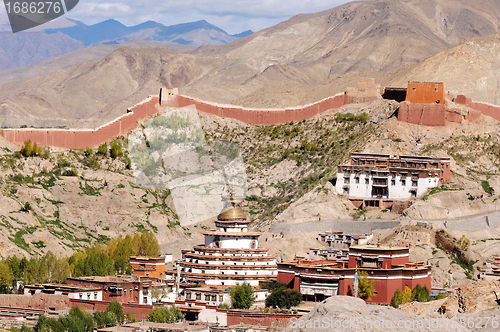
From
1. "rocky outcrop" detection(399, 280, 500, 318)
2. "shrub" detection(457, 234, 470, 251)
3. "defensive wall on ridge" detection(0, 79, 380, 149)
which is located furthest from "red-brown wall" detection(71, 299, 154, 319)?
"defensive wall on ridge" detection(0, 79, 380, 149)

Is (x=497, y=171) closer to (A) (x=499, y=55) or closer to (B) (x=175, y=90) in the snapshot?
(B) (x=175, y=90)

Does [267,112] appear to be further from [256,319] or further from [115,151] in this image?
[256,319]

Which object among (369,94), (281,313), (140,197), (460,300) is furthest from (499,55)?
(460,300)

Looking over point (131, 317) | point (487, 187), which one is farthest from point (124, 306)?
point (487, 187)

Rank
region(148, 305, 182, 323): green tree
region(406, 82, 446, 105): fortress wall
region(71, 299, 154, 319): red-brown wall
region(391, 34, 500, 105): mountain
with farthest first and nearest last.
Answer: region(391, 34, 500, 105): mountain, region(406, 82, 446, 105): fortress wall, region(71, 299, 154, 319): red-brown wall, region(148, 305, 182, 323): green tree

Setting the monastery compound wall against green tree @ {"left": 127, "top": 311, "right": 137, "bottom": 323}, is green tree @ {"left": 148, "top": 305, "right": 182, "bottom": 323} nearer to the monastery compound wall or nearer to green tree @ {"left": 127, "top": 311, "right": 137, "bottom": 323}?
green tree @ {"left": 127, "top": 311, "right": 137, "bottom": 323}

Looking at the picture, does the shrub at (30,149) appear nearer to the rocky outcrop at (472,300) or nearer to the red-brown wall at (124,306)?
the red-brown wall at (124,306)
